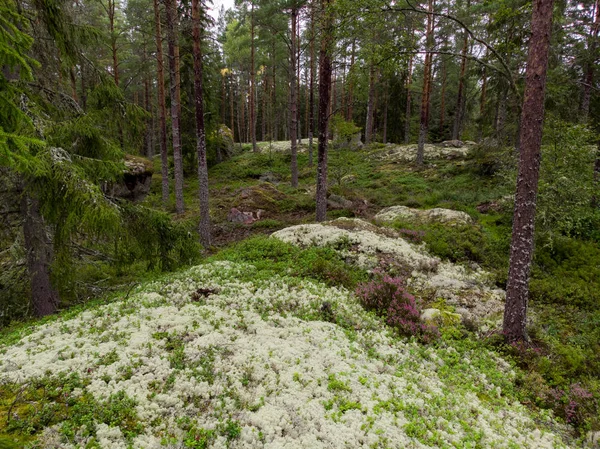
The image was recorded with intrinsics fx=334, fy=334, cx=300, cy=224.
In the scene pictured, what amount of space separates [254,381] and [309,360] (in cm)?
108

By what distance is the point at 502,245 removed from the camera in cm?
1282

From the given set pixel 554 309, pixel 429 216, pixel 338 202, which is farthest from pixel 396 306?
pixel 338 202

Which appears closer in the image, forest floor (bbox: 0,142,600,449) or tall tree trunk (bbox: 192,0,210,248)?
forest floor (bbox: 0,142,600,449)

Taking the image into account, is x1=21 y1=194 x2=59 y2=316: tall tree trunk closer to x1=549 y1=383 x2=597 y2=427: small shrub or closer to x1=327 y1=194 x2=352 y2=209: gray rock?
x1=549 y1=383 x2=597 y2=427: small shrub

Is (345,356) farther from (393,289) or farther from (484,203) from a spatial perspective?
(484,203)

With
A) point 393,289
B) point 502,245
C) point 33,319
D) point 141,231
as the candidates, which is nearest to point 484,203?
point 502,245

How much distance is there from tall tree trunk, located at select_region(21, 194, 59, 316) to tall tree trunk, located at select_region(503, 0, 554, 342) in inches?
404

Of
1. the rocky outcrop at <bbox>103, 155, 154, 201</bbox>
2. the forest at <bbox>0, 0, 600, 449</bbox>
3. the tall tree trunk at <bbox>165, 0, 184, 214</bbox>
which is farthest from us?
the rocky outcrop at <bbox>103, 155, 154, 201</bbox>

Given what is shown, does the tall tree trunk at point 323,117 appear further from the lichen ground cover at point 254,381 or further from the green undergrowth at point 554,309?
the lichen ground cover at point 254,381

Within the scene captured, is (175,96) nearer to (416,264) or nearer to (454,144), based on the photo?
(416,264)

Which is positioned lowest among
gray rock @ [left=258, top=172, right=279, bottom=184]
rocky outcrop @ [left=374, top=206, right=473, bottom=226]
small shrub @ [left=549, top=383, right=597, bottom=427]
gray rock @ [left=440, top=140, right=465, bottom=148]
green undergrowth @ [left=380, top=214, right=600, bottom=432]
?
small shrub @ [left=549, top=383, right=597, bottom=427]

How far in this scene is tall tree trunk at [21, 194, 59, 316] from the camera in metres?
7.33

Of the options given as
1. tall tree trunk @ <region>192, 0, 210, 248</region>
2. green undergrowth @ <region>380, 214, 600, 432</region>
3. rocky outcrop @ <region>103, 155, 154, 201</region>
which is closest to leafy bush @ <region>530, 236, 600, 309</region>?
green undergrowth @ <region>380, 214, 600, 432</region>

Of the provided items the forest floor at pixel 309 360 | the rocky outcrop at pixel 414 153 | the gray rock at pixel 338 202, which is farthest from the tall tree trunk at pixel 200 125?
the rocky outcrop at pixel 414 153
